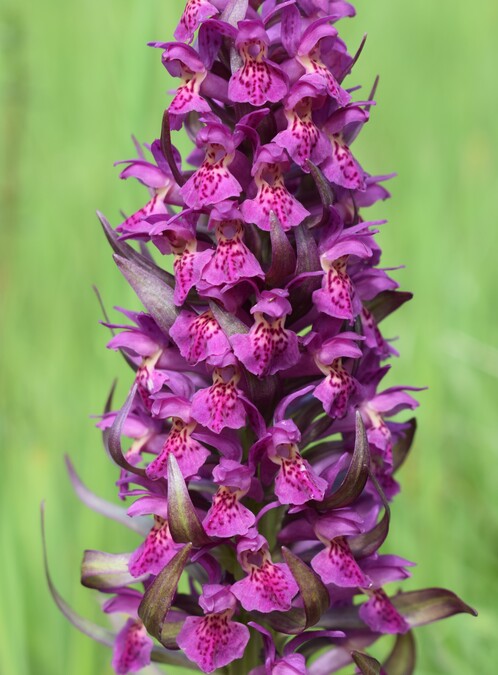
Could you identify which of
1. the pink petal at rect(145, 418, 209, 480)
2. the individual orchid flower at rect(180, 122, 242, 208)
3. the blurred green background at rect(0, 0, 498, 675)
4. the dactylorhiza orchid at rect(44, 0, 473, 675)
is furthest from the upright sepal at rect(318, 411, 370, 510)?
the blurred green background at rect(0, 0, 498, 675)

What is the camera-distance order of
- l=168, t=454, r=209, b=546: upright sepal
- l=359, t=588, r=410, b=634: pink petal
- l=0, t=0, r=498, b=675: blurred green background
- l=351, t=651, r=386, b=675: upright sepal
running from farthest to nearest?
l=0, t=0, r=498, b=675: blurred green background
l=359, t=588, r=410, b=634: pink petal
l=351, t=651, r=386, b=675: upright sepal
l=168, t=454, r=209, b=546: upright sepal

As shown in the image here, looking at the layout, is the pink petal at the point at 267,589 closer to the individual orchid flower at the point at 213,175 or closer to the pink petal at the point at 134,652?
the pink petal at the point at 134,652

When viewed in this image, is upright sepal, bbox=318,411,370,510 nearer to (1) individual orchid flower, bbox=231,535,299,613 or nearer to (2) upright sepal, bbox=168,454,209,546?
(1) individual orchid flower, bbox=231,535,299,613

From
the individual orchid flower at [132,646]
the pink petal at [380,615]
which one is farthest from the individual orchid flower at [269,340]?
the individual orchid flower at [132,646]

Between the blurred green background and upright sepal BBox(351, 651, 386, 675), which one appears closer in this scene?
upright sepal BBox(351, 651, 386, 675)

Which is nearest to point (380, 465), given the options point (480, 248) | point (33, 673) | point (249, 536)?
point (249, 536)
